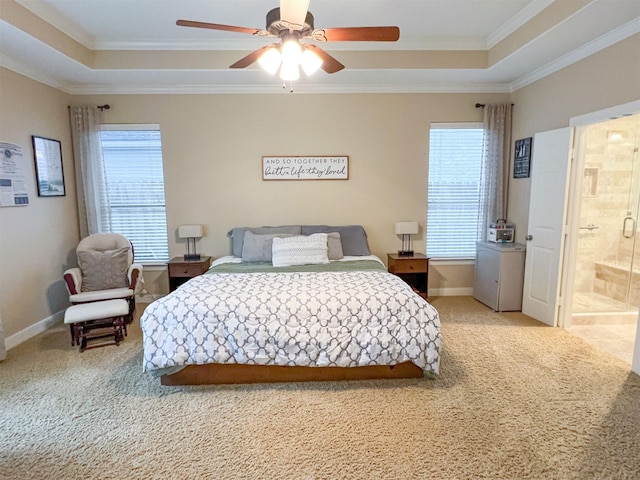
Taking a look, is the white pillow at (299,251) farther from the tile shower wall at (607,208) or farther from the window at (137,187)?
the tile shower wall at (607,208)

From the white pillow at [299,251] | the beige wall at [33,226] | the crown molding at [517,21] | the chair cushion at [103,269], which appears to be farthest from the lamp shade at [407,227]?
the beige wall at [33,226]

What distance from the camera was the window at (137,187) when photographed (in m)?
4.48

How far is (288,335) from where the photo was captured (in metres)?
2.60

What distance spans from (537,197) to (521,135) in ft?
3.13

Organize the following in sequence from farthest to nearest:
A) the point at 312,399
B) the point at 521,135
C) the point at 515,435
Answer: the point at 521,135, the point at 312,399, the point at 515,435

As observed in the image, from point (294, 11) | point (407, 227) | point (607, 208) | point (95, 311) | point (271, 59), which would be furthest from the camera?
point (607, 208)

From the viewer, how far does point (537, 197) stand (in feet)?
12.9

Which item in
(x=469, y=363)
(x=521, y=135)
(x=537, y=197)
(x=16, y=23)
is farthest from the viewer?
(x=521, y=135)

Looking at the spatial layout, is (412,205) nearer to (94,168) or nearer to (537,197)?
(537,197)

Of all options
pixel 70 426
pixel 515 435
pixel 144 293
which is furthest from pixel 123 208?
pixel 515 435

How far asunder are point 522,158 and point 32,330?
19.5ft

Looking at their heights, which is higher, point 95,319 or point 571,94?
point 571,94

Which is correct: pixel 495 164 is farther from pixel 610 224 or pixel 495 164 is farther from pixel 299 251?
pixel 299 251

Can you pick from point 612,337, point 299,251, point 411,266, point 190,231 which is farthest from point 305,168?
point 612,337
